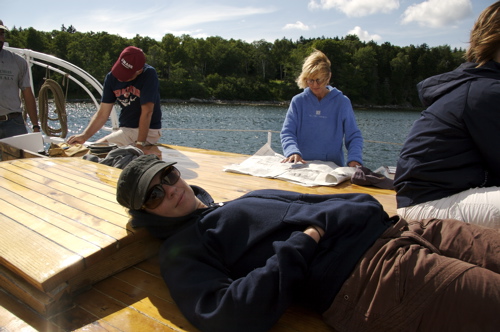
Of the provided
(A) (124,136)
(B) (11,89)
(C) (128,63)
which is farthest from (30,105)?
(C) (128,63)

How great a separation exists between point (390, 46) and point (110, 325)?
89.9m

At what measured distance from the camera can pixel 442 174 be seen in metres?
1.76

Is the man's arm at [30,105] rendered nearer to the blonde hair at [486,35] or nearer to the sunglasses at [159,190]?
the sunglasses at [159,190]

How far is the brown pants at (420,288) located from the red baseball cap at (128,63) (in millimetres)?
3078

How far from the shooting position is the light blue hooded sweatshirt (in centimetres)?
353

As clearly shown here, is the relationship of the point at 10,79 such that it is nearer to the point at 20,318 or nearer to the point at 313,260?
the point at 20,318

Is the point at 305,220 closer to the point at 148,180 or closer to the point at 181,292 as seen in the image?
the point at 181,292

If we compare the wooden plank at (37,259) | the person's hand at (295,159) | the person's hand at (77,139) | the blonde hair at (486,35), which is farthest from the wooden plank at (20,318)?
the person's hand at (77,139)

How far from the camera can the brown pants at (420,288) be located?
42.8 inches

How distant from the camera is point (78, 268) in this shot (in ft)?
4.66

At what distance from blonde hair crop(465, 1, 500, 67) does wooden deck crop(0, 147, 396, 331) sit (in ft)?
4.63

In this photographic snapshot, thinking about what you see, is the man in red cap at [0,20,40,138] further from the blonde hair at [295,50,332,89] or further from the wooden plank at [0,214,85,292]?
the blonde hair at [295,50,332,89]

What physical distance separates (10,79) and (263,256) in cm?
389

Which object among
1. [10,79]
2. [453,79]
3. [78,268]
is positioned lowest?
[78,268]
